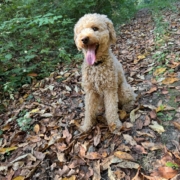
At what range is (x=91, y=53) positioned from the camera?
2635mm

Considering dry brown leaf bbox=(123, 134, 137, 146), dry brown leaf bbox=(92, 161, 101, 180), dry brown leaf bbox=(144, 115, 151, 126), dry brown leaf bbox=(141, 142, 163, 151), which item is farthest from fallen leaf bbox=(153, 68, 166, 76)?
dry brown leaf bbox=(92, 161, 101, 180)

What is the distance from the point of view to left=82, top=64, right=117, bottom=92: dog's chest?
2.87m

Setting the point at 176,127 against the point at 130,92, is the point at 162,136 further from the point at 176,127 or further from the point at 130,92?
the point at 130,92

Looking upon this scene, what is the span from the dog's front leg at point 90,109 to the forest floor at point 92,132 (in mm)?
96

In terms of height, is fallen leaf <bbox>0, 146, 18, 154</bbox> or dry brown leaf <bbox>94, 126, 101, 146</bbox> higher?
fallen leaf <bbox>0, 146, 18, 154</bbox>

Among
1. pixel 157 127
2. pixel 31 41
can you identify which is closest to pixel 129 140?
pixel 157 127

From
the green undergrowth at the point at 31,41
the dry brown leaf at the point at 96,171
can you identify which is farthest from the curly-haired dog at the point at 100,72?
the green undergrowth at the point at 31,41

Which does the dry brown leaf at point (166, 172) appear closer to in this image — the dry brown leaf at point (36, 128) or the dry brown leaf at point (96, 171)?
the dry brown leaf at point (96, 171)

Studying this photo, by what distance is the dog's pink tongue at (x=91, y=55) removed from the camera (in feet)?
8.59

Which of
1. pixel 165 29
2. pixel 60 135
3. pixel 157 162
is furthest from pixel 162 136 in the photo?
pixel 165 29

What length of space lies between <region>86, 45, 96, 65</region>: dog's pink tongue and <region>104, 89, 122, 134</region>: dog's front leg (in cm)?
56

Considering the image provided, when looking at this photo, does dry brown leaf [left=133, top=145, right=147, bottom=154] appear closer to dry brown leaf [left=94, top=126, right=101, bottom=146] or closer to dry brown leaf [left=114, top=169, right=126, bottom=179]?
dry brown leaf [left=114, top=169, right=126, bottom=179]

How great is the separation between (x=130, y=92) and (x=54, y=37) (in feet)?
9.71

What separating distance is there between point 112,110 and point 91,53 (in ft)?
2.94
